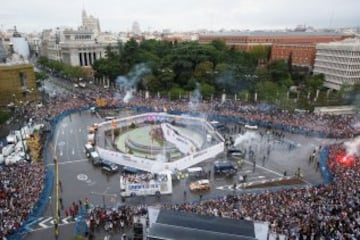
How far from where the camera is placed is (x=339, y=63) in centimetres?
5897

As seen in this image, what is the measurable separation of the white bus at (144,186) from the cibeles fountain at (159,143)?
2655mm

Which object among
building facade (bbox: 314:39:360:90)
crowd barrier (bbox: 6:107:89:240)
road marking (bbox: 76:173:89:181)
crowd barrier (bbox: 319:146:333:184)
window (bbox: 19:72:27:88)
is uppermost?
building facade (bbox: 314:39:360:90)

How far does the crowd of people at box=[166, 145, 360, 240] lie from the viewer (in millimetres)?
16484

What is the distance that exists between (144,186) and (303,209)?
409 inches

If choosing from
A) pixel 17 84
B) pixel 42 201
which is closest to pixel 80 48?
pixel 17 84

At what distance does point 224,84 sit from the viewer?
175 ft

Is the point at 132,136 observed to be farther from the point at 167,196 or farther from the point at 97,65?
the point at 97,65

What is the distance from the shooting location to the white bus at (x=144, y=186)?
22.3m

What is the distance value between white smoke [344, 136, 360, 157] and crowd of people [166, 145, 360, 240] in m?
5.56

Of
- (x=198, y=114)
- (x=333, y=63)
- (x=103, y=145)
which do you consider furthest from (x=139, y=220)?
(x=333, y=63)

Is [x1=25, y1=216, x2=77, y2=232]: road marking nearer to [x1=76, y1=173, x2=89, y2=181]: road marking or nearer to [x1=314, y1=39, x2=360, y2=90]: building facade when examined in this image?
Answer: [x1=76, y1=173, x2=89, y2=181]: road marking

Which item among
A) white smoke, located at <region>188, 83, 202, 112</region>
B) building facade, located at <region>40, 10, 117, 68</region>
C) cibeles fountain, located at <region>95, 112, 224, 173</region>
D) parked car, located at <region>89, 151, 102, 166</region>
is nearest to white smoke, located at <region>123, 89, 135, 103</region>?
white smoke, located at <region>188, 83, 202, 112</region>

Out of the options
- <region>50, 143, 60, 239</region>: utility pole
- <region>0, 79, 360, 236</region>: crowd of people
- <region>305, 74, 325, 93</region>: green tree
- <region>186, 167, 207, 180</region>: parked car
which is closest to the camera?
<region>0, 79, 360, 236</region>: crowd of people

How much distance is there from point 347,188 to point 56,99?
4488 centimetres
